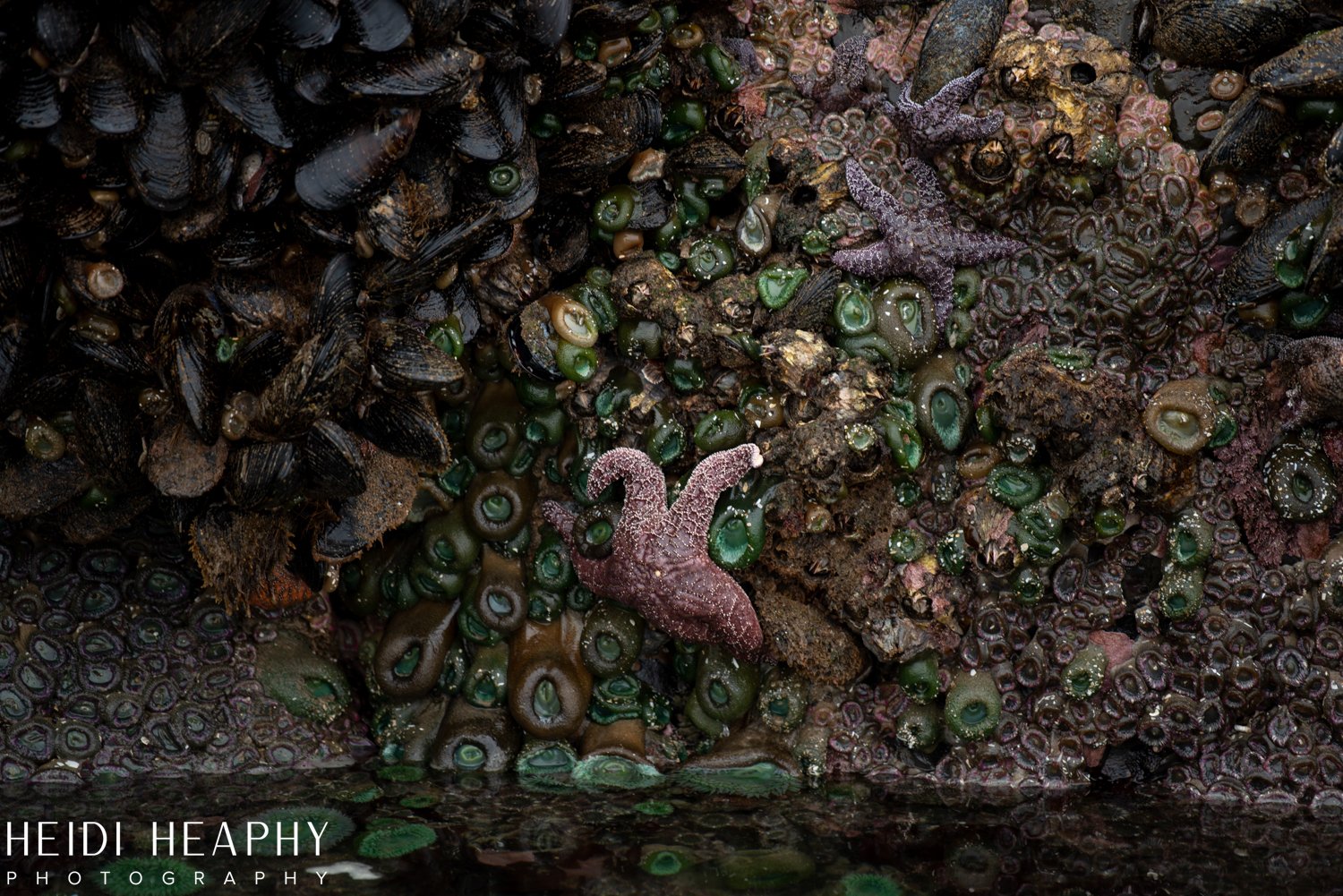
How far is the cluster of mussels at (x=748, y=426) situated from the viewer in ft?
15.5

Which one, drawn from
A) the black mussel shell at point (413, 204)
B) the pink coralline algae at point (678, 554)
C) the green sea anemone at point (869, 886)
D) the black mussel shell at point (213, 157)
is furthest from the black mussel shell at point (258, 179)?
the green sea anemone at point (869, 886)

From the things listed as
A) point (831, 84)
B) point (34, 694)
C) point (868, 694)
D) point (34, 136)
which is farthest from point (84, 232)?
point (868, 694)

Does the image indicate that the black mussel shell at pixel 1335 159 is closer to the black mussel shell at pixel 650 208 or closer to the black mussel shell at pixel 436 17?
the black mussel shell at pixel 650 208

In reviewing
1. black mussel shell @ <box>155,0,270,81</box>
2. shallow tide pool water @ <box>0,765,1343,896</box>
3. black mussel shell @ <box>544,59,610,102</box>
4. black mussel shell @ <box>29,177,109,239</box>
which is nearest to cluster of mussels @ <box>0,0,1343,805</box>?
black mussel shell @ <box>544,59,610,102</box>

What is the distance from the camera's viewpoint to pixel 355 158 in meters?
4.29

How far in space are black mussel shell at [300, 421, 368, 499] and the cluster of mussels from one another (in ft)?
0.06

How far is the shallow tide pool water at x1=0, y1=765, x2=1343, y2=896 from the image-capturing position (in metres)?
4.29

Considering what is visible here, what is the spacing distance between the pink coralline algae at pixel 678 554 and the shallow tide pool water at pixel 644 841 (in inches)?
29.9

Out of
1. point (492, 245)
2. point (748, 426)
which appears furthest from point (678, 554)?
point (492, 245)

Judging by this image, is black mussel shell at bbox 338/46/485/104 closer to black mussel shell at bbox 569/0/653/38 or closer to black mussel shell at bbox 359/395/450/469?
black mussel shell at bbox 569/0/653/38

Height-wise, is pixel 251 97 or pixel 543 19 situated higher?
pixel 543 19

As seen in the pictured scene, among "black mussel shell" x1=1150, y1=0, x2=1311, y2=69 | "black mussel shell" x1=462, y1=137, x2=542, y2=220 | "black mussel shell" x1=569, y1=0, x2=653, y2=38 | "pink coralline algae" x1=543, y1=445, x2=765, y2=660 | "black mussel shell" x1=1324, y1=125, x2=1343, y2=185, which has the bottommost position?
"pink coralline algae" x1=543, y1=445, x2=765, y2=660

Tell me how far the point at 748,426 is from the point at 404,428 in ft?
5.10

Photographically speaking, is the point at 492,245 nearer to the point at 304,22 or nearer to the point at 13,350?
the point at 304,22
